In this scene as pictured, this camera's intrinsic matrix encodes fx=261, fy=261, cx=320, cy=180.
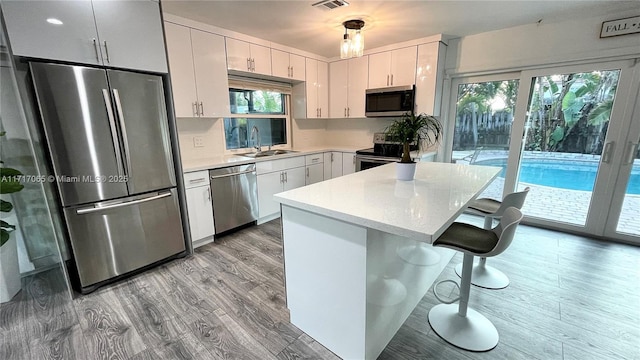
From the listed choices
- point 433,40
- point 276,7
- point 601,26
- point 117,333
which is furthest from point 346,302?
point 601,26

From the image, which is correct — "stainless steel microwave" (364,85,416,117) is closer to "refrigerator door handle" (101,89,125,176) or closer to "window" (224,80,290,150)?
"window" (224,80,290,150)

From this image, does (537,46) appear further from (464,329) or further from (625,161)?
(464,329)

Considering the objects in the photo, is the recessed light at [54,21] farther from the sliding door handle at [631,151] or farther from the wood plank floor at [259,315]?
the sliding door handle at [631,151]

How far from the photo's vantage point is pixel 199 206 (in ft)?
9.20

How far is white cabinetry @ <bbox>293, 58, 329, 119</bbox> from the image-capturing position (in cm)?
412

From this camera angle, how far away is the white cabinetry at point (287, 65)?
359 centimetres

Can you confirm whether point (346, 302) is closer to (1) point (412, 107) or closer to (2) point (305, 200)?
(2) point (305, 200)

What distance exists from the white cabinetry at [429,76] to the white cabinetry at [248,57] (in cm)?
203

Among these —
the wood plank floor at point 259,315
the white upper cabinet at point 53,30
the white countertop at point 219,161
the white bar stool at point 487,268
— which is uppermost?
the white upper cabinet at point 53,30

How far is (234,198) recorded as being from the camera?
10.3ft

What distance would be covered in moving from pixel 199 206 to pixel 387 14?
2765mm

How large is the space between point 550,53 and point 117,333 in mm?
4752

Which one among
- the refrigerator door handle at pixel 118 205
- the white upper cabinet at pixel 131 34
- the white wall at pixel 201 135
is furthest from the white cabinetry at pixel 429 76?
the refrigerator door handle at pixel 118 205

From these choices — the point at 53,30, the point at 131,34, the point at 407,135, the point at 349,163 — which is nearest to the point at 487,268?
the point at 407,135
